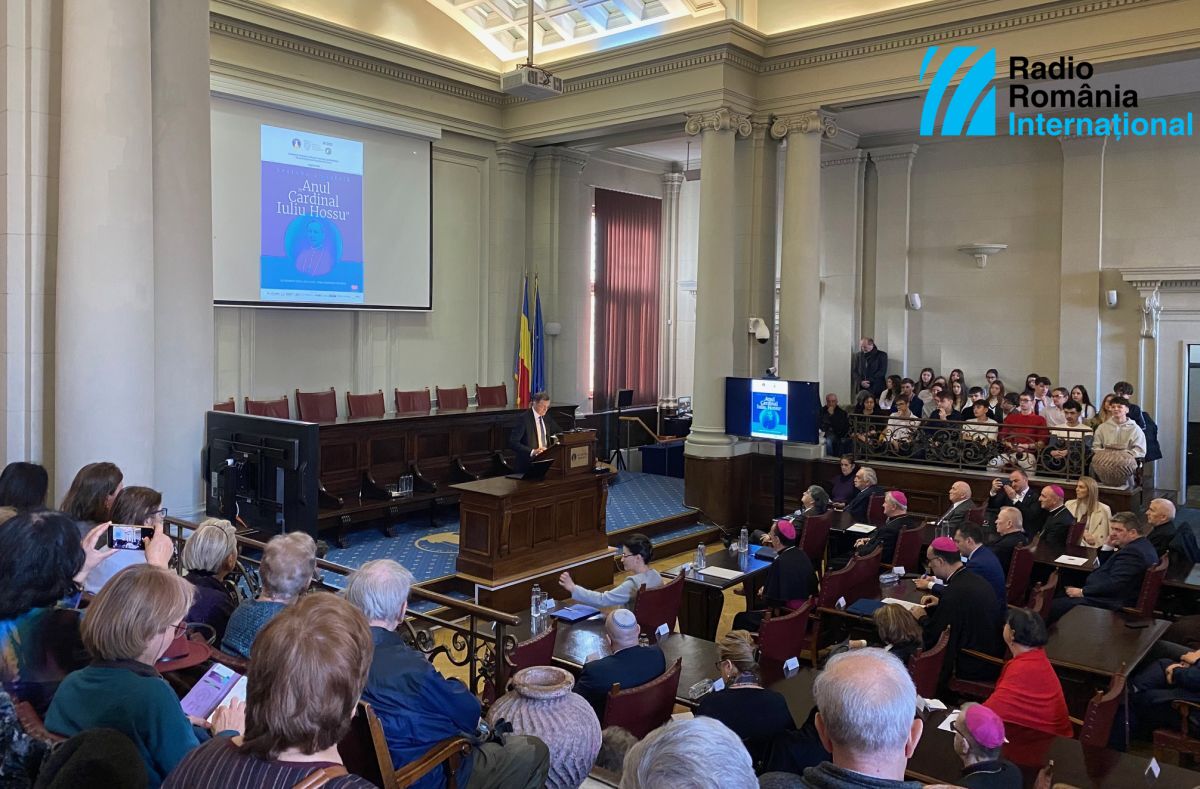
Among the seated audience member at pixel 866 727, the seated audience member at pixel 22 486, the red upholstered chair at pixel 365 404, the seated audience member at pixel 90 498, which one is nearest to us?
the seated audience member at pixel 866 727

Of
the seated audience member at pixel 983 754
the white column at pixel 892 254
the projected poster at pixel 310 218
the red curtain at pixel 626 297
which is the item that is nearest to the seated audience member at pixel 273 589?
the seated audience member at pixel 983 754

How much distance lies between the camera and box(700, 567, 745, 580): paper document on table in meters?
6.47

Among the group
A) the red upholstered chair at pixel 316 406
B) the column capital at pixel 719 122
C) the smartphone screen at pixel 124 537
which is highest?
the column capital at pixel 719 122

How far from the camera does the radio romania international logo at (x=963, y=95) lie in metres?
9.63

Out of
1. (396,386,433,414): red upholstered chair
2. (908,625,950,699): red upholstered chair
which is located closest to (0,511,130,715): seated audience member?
(908,625,950,699): red upholstered chair

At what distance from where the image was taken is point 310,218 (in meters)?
10.8

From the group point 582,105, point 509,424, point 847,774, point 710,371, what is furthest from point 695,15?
point 847,774

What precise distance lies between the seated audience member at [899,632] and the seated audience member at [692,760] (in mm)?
2989

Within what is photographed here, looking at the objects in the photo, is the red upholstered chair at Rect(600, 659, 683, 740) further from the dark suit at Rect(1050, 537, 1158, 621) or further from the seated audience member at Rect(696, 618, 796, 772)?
the dark suit at Rect(1050, 537, 1158, 621)

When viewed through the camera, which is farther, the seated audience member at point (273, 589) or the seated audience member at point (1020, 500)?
the seated audience member at point (1020, 500)

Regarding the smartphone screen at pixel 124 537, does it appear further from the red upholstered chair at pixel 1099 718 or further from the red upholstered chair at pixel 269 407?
the red upholstered chair at pixel 269 407

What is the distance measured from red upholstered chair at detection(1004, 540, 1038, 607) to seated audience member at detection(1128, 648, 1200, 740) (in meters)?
1.36

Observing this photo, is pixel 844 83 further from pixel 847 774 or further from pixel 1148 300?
Answer: pixel 847 774

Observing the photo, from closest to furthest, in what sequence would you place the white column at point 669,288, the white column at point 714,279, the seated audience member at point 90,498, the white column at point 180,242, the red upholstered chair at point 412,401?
the seated audience member at point 90,498 → the white column at point 180,242 → the white column at point 714,279 → the red upholstered chair at point 412,401 → the white column at point 669,288
